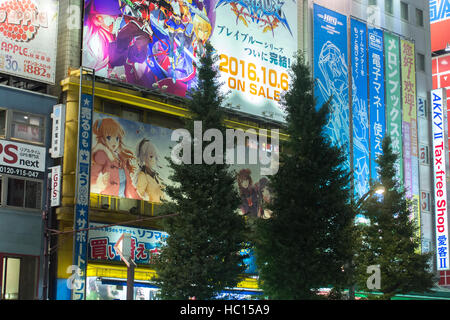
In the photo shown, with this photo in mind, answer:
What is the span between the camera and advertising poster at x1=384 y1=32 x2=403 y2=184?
5056cm

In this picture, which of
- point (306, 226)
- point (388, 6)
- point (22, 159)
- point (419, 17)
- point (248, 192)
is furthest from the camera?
point (419, 17)

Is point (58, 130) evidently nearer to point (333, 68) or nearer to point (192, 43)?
point (192, 43)

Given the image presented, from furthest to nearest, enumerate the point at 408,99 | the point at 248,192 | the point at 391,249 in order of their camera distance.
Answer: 1. the point at 408,99
2. the point at 248,192
3. the point at 391,249

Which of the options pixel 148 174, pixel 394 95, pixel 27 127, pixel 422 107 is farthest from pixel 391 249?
pixel 422 107

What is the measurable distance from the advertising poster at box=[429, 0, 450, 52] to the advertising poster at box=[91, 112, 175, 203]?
4096 cm

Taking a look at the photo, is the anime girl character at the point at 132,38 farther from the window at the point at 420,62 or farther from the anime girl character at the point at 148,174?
the window at the point at 420,62

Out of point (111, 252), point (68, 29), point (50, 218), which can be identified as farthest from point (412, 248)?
point (68, 29)

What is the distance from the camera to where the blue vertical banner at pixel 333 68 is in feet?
154

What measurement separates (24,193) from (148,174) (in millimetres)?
6490

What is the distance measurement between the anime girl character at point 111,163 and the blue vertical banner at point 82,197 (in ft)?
3.45

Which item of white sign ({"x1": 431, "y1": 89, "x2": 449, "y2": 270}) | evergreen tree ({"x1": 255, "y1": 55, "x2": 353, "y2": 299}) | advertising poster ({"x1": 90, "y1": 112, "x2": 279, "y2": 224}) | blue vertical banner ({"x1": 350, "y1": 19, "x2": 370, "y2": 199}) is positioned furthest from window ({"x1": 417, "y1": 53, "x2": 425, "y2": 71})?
evergreen tree ({"x1": 255, "y1": 55, "x2": 353, "y2": 299})

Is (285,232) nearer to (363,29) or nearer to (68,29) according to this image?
(68,29)

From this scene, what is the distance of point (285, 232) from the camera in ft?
91.8

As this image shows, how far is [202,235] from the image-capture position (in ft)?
86.6
